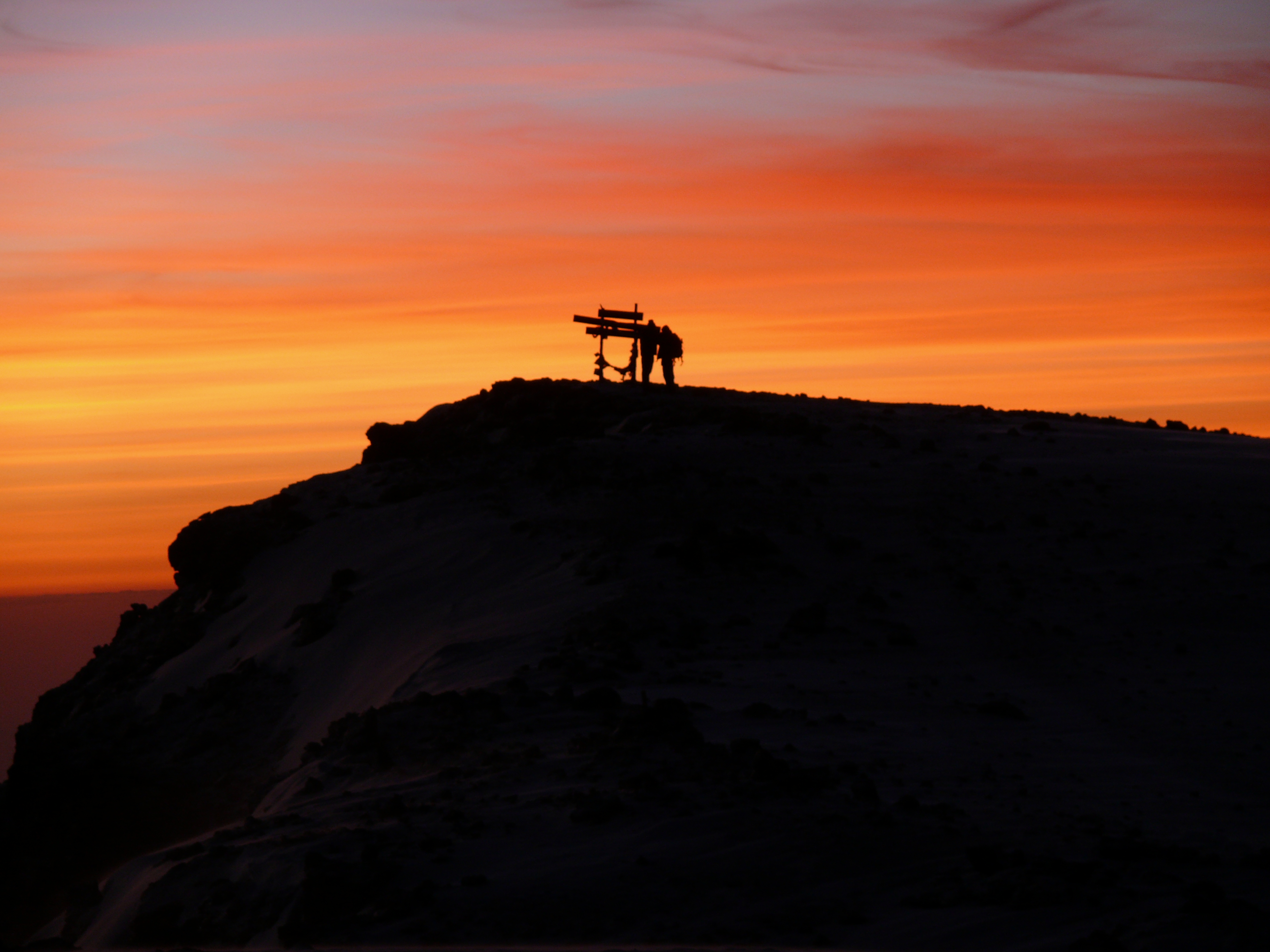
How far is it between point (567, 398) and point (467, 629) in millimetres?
10900

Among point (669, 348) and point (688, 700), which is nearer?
point (688, 700)

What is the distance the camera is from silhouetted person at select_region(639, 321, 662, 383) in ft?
98.7

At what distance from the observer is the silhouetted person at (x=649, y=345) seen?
98.7 feet

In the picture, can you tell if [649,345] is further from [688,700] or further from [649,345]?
→ [688,700]

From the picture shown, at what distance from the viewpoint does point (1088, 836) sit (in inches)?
412

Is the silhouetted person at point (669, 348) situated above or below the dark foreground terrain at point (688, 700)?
above

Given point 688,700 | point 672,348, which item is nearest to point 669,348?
point 672,348

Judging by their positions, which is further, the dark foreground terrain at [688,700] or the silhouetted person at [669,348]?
the silhouetted person at [669,348]

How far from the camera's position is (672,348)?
97.6 ft

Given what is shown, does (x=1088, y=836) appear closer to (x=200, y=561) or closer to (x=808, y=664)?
(x=808, y=664)

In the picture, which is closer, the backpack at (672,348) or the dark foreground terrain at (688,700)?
the dark foreground terrain at (688,700)

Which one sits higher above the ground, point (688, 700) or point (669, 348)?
point (669, 348)

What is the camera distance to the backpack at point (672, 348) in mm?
29688

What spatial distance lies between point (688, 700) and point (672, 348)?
1612 centimetres
